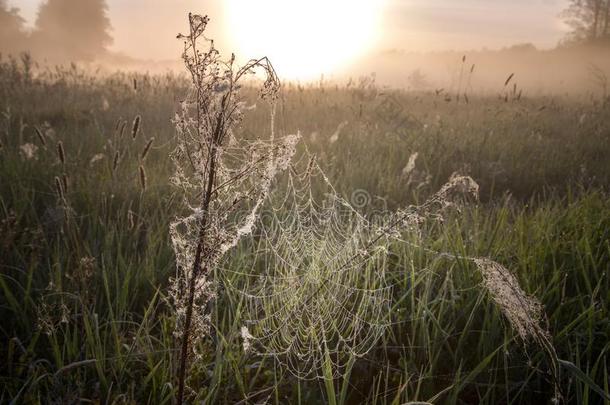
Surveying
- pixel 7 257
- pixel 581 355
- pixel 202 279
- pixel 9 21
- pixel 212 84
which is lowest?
pixel 581 355

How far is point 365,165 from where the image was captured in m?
4.35

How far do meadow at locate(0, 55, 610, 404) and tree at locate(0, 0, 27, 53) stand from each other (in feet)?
198

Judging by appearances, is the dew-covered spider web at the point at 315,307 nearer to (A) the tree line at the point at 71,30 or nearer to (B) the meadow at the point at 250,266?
(B) the meadow at the point at 250,266

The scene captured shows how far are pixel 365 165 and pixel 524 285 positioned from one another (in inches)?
96.0

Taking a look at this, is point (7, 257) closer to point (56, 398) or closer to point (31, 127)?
point (56, 398)

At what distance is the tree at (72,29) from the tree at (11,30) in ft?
5.62

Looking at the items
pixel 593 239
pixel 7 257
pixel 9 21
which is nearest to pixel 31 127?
pixel 7 257

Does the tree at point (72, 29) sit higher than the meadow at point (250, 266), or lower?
higher

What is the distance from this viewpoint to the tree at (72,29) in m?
59.4

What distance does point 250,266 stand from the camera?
238 centimetres

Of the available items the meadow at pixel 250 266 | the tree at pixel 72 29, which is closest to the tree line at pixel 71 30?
the tree at pixel 72 29

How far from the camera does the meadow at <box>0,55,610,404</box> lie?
1566mm

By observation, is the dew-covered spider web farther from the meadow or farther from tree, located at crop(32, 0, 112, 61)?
tree, located at crop(32, 0, 112, 61)

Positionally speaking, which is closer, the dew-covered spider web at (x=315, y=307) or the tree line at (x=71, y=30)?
the dew-covered spider web at (x=315, y=307)
